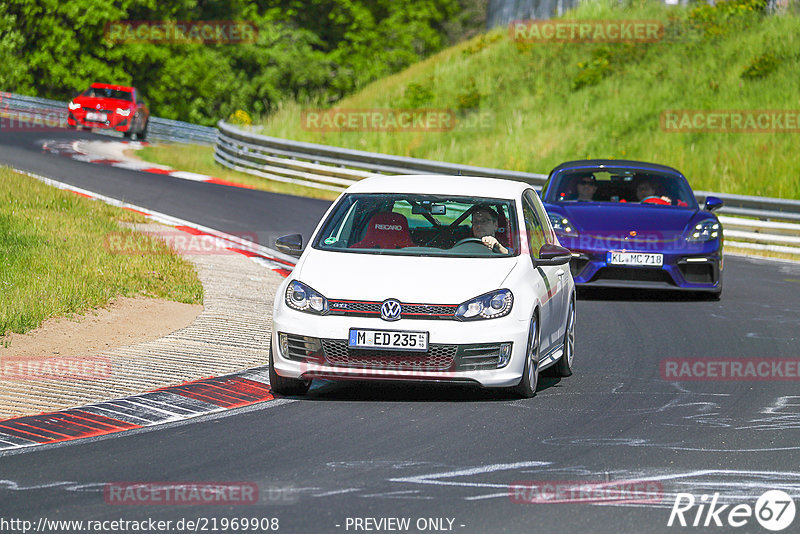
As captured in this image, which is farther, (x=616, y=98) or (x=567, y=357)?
(x=616, y=98)

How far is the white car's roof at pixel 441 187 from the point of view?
9.93 meters

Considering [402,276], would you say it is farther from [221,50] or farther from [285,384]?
[221,50]

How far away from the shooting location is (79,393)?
9.07 meters

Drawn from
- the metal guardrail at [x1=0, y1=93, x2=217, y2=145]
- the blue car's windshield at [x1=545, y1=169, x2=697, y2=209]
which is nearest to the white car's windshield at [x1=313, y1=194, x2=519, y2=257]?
the blue car's windshield at [x1=545, y1=169, x2=697, y2=209]

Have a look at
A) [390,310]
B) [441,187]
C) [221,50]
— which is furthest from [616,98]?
[221,50]

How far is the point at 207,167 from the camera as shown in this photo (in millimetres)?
32844

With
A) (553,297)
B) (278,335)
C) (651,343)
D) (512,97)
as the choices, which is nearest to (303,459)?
(278,335)

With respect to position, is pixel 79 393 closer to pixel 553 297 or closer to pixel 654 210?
pixel 553 297

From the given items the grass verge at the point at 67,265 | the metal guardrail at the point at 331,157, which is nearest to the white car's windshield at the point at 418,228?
the grass verge at the point at 67,265

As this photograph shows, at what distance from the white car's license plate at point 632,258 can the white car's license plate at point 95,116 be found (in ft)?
91.6

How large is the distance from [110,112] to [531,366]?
3243cm

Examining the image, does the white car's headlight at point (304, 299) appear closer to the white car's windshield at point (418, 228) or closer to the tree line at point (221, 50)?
the white car's windshield at point (418, 228)

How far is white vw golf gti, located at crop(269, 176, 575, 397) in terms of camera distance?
8.68m

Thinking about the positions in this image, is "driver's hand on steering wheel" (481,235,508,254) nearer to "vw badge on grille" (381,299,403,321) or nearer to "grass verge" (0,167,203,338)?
"vw badge on grille" (381,299,403,321)
